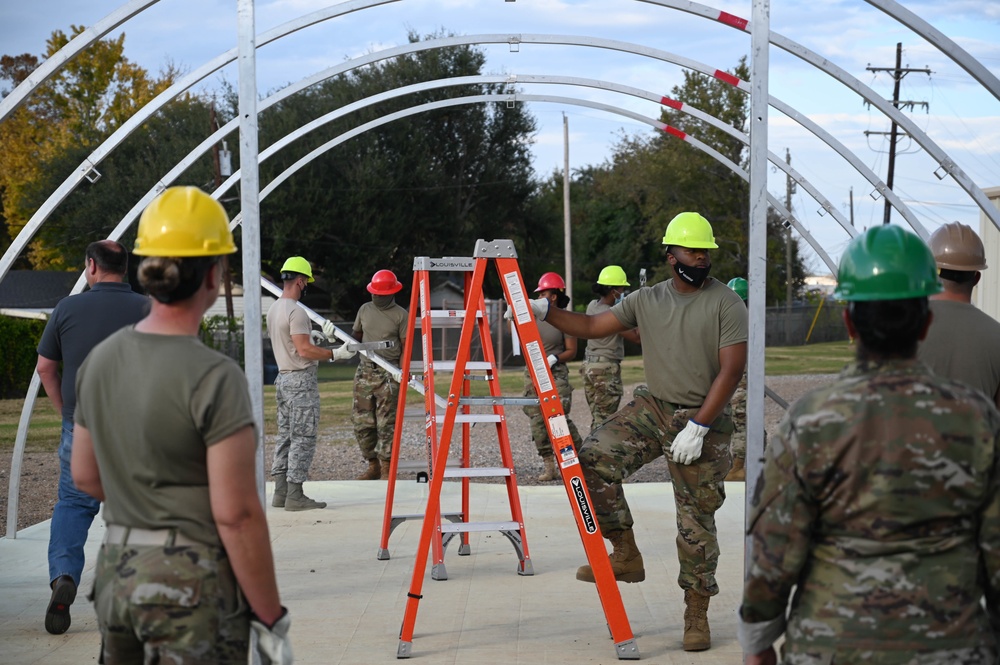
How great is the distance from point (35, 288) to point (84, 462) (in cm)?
4281

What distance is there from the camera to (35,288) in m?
42.2

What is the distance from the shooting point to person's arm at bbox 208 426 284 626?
2643mm

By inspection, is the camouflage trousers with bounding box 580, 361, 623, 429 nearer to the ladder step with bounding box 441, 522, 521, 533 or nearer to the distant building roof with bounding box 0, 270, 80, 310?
the ladder step with bounding box 441, 522, 521, 533

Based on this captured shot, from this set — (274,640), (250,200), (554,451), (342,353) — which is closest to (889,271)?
(274,640)

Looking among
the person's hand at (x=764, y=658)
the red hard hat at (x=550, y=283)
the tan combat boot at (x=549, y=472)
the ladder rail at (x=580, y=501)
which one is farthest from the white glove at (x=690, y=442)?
the tan combat boot at (x=549, y=472)

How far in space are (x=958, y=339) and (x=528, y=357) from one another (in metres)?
2.07

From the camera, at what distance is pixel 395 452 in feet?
23.8

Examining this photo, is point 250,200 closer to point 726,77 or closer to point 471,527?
point 471,527

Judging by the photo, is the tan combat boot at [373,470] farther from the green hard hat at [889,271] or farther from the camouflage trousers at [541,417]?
the green hard hat at [889,271]

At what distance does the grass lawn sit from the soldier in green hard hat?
14262 mm

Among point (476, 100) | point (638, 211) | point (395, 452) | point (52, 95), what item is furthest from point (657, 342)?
point (638, 211)

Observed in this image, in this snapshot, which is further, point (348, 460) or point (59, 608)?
point (348, 460)

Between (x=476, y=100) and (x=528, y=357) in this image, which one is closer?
(x=528, y=357)

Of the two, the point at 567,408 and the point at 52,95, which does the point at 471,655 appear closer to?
the point at 567,408
